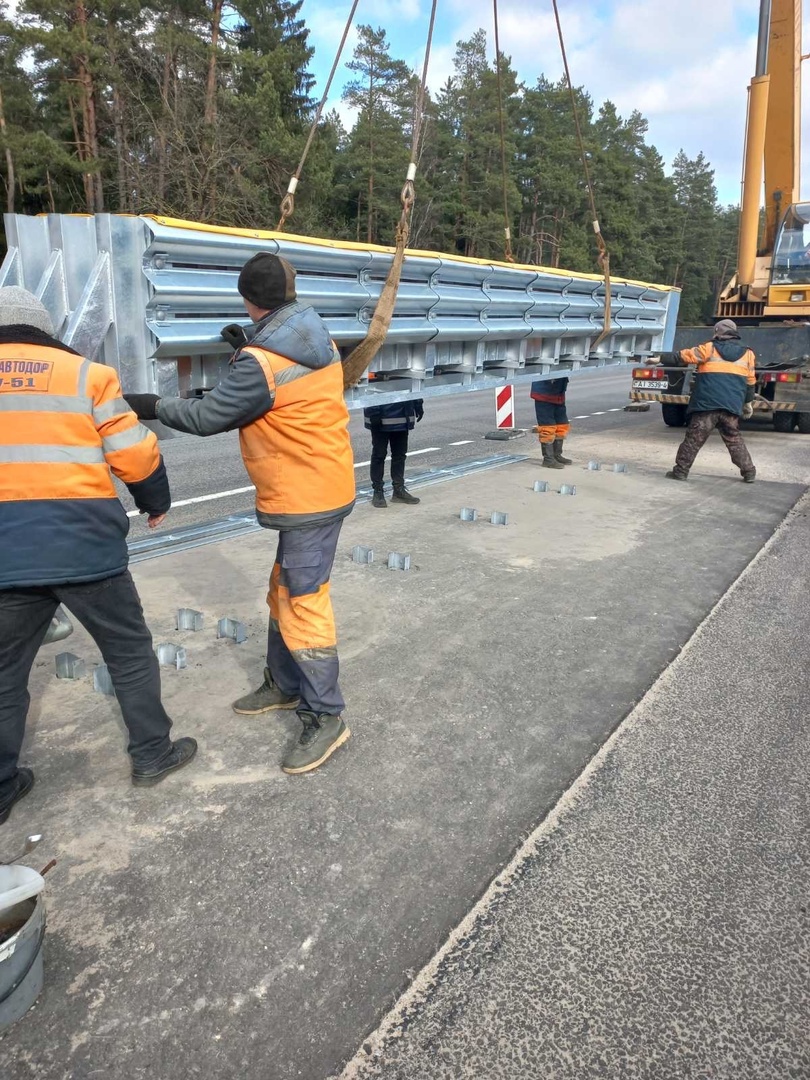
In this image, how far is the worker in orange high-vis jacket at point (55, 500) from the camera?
2457 mm

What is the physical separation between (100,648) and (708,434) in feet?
24.0

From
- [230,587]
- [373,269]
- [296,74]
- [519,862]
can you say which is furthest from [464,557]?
[296,74]

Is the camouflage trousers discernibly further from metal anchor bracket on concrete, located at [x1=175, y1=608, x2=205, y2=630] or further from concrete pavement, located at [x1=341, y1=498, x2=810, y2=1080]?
metal anchor bracket on concrete, located at [x1=175, y1=608, x2=205, y2=630]

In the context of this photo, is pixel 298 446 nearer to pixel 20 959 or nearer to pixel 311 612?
pixel 311 612

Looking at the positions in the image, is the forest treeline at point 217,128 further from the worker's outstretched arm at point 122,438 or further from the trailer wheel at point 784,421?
the worker's outstretched arm at point 122,438

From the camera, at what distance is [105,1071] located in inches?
72.4

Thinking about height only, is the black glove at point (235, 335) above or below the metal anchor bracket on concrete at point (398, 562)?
above

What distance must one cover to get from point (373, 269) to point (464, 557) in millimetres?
2218

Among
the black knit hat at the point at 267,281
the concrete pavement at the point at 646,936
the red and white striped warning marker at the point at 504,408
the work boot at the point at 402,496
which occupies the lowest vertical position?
the concrete pavement at the point at 646,936

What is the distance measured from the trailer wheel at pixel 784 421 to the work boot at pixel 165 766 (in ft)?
41.2

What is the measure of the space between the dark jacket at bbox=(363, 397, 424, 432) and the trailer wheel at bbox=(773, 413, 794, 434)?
864cm

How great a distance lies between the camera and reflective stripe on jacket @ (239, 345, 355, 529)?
292cm

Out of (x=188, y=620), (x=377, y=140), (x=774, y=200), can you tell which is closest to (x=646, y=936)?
(x=188, y=620)

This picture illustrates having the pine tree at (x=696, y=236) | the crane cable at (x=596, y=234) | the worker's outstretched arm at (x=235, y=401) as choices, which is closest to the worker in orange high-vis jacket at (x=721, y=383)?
the crane cable at (x=596, y=234)
